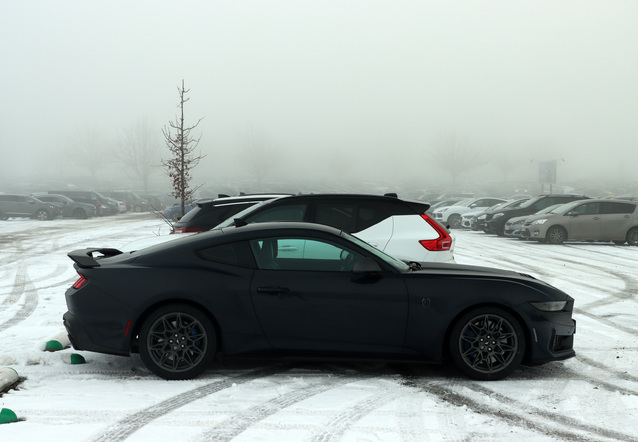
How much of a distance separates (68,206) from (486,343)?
114ft

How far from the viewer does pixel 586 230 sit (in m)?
19.7

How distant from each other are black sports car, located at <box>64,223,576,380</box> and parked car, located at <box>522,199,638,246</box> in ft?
50.9

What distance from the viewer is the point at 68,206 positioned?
119ft

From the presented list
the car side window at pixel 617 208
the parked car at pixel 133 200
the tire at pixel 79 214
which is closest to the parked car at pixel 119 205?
the parked car at pixel 133 200

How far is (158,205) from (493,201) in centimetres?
2791

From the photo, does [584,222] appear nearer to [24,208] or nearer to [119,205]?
→ [24,208]

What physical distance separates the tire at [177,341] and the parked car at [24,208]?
31.0 metres

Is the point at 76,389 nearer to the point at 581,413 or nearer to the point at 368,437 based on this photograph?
the point at 368,437

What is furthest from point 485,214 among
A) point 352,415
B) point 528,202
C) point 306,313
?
point 352,415

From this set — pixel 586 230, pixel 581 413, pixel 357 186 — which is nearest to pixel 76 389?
pixel 581 413

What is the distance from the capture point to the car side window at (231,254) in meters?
5.51

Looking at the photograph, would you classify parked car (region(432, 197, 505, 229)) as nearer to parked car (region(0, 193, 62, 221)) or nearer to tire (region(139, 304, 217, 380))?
parked car (region(0, 193, 62, 221))

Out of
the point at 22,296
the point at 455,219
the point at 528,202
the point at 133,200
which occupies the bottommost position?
the point at 22,296

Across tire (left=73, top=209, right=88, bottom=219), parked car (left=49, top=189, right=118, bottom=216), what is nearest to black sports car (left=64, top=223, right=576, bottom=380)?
tire (left=73, top=209, right=88, bottom=219)
